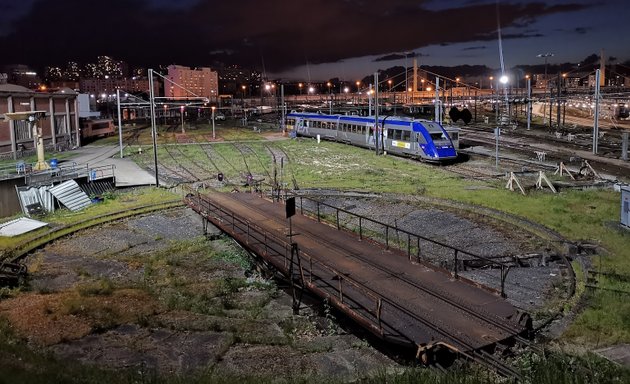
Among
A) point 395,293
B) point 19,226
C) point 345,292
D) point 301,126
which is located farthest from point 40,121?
point 395,293

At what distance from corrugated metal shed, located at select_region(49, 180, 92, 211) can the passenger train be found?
24.3 meters

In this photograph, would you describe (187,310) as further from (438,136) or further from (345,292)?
(438,136)

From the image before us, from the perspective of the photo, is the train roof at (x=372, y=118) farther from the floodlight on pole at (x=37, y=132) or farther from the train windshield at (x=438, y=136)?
the floodlight on pole at (x=37, y=132)

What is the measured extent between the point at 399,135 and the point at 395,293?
107ft

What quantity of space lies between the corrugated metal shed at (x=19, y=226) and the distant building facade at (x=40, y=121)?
65.1 feet

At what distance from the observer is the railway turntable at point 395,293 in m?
10.9

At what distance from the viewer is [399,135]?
44.7m

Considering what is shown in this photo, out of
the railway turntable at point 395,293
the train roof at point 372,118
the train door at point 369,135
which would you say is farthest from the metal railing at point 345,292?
the train door at point 369,135

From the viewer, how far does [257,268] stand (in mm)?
18672

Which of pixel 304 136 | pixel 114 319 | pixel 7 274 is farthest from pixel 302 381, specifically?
pixel 304 136

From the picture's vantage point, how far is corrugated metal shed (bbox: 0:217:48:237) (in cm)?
2406

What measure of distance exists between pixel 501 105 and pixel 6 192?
134 m

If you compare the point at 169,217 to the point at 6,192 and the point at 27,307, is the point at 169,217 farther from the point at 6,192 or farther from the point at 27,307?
the point at 27,307

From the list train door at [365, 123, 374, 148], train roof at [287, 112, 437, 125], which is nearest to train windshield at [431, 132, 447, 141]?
train roof at [287, 112, 437, 125]
